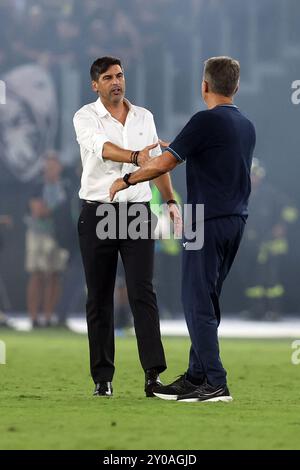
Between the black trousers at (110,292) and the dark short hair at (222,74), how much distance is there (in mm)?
800

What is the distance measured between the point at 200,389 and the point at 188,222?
820 millimetres

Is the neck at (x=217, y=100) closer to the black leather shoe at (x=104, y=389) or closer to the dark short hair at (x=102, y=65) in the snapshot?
the dark short hair at (x=102, y=65)

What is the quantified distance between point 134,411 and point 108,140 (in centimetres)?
143

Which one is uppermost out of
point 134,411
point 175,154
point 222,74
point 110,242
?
point 222,74

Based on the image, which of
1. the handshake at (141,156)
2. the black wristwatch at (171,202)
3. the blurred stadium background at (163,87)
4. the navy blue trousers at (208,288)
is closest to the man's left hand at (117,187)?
the handshake at (141,156)

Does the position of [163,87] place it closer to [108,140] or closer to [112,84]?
[112,84]

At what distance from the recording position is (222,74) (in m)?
6.41

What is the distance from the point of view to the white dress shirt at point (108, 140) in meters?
6.79

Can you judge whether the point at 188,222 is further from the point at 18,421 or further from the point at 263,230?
the point at 263,230

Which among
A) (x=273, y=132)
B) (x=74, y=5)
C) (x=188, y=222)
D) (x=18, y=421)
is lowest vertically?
(x=18, y=421)

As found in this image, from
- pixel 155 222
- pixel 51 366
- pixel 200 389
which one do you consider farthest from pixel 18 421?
pixel 51 366

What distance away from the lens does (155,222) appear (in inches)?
273

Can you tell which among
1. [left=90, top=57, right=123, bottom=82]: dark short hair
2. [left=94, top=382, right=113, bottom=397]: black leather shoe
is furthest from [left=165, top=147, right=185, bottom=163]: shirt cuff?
[left=94, top=382, right=113, bottom=397]: black leather shoe

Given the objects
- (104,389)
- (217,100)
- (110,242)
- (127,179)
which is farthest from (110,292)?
(217,100)
